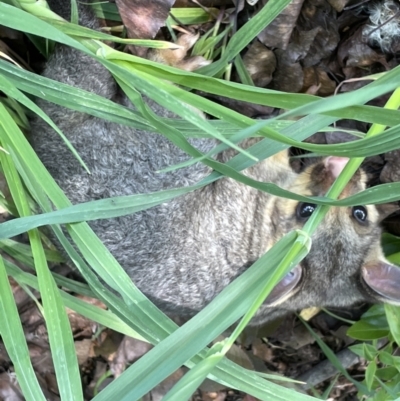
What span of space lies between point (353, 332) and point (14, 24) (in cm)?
226

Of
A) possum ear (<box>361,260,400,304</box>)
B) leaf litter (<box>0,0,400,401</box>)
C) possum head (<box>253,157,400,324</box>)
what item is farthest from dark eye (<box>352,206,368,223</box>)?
leaf litter (<box>0,0,400,401</box>)

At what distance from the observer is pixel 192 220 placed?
292 centimetres

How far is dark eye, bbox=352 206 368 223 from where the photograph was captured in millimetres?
2917

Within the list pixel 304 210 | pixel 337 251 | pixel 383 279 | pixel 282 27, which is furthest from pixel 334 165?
pixel 282 27

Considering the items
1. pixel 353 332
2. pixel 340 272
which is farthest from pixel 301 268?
pixel 353 332

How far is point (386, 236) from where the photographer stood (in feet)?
11.0

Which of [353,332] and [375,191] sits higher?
[375,191]

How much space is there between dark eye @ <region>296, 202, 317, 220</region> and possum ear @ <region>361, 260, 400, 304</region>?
1.31 feet

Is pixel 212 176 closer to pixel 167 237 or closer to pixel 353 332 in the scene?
pixel 167 237

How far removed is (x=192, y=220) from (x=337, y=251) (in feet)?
2.42

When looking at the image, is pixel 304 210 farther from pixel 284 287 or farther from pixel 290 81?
pixel 290 81

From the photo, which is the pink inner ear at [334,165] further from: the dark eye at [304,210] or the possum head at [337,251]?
the dark eye at [304,210]

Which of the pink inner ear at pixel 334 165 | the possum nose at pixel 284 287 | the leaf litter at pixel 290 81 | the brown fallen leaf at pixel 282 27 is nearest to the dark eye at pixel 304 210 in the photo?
the pink inner ear at pixel 334 165

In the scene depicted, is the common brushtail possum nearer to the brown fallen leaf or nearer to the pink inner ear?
the pink inner ear
